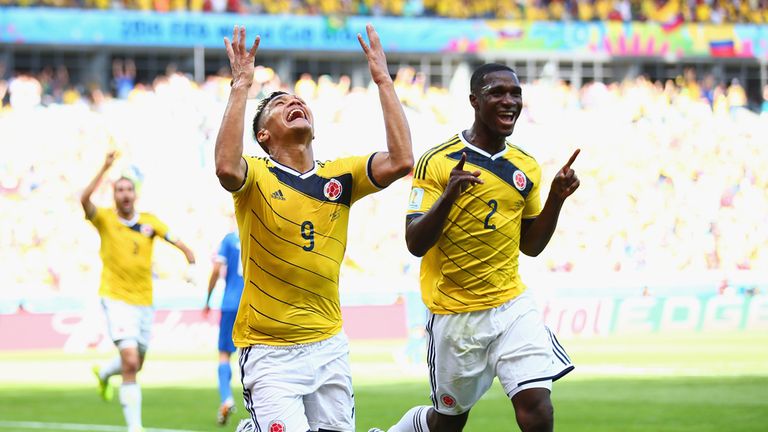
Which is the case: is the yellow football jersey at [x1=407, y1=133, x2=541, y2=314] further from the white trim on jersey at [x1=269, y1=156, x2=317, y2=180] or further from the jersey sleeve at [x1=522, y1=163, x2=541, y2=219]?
the white trim on jersey at [x1=269, y1=156, x2=317, y2=180]

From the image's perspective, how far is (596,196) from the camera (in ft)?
94.1

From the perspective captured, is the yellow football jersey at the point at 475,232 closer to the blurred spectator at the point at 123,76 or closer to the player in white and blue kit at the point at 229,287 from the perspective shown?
the player in white and blue kit at the point at 229,287

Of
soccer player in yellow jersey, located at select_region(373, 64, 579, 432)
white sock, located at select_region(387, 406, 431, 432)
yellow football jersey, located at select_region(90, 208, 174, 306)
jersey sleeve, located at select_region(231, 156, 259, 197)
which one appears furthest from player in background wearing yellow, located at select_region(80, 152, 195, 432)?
jersey sleeve, located at select_region(231, 156, 259, 197)

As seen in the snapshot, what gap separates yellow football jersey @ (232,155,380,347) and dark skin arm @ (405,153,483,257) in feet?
2.20

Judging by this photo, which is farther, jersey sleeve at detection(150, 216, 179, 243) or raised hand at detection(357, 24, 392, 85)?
jersey sleeve at detection(150, 216, 179, 243)

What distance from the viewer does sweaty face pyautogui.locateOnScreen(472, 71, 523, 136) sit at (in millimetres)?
7121

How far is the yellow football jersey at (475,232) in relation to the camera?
708 cm

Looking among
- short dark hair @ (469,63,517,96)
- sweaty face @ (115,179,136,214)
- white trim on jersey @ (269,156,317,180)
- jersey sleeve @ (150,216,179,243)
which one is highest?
short dark hair @ (469,63,517,96)

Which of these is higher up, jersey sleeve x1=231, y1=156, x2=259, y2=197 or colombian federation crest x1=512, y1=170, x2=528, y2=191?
jersey sleeve x1=231, y1=156, x2=259, y2=197

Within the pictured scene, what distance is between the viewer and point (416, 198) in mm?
6984

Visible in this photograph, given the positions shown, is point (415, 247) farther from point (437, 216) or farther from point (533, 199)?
point (533, 199)

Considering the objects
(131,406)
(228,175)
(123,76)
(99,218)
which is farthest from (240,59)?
(123,76)

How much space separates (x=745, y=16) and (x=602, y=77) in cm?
537

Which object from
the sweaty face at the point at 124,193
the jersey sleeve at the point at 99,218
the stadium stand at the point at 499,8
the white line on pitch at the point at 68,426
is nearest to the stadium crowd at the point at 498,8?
the stadium stand at the point at 499,8
